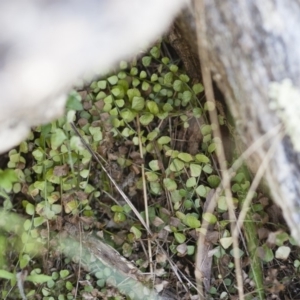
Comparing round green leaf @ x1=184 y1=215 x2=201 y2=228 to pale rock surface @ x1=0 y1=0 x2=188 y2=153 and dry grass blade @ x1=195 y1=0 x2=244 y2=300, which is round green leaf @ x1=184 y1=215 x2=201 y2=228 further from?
pale rock surface @ x1=0 y1=0 x2=188 y2=153

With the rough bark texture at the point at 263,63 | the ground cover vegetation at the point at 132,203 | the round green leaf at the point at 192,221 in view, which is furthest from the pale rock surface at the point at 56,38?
the round green leaf at the point at 192,221

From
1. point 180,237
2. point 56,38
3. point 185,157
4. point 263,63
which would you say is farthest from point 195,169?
point 56,38

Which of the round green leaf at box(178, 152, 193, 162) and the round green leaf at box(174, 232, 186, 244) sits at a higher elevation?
the round green leaf at box(178, 152, 193, 162)

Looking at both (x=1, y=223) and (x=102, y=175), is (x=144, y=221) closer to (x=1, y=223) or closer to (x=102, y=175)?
(x=102, y=175)

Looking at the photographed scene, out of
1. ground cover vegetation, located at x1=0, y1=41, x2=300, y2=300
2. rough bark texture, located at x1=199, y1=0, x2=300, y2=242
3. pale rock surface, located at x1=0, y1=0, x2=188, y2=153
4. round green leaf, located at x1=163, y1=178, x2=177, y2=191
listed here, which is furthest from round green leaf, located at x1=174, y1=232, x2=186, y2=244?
pale rock surface, located at x1=0, y1=0, x2=188, y2=153

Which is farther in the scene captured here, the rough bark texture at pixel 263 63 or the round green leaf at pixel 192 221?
the round green leaf at pixel 192 221

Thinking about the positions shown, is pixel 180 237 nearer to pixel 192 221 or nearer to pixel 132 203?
pixel 192 221

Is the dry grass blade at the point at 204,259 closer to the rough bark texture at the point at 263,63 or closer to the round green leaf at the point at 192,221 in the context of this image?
the round green leaf at the point at 192,221

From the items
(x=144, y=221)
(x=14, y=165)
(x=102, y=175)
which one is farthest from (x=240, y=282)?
(x=14, y=165)

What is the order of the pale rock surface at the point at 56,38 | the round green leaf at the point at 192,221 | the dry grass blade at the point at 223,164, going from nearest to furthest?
1. the pale rock surface at the point at 56,38
2. the dry grass blade at the point at 223,164
3. the round green leaf at the point at 192,221
